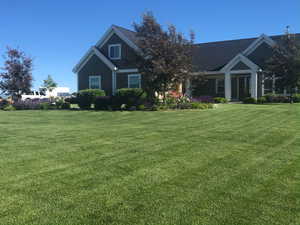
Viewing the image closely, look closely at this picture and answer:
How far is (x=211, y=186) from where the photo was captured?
4250 millimetres

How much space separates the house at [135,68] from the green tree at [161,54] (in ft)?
17.8

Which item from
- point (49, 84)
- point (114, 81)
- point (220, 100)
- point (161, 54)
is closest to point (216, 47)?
point (220, 100)

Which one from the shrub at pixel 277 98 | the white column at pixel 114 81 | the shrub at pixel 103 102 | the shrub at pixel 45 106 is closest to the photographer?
the shrub at pixel 103 102

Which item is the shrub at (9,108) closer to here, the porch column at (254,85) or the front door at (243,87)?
the porch column at (254,85)

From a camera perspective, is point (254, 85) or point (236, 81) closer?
point (254, 85)

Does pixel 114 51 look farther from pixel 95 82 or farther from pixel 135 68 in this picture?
pixel 95 82

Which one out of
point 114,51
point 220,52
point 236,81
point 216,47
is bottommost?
point 236,81

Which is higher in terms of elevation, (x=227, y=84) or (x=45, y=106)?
(x=227, y=84)

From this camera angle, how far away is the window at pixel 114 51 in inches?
982

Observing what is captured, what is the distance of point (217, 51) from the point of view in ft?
93.9

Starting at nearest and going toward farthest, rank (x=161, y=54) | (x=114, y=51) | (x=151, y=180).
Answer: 1. (x=151, y=180)
2. (x=161, y=54)
3. (x=114, y=51)

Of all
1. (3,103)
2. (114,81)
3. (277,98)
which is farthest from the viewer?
(114,81)

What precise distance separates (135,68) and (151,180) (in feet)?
65.8

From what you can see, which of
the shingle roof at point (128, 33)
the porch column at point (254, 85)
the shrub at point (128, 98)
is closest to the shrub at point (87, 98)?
the shrub at point (128, 98)
